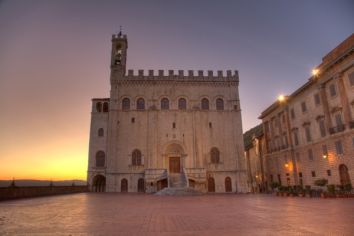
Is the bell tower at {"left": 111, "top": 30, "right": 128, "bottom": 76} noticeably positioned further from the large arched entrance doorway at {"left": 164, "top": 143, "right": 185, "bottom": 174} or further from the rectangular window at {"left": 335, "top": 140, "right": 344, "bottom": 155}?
the rectangular window at {"left": 335, "top": 140, "right": 344, "bottom": 155}

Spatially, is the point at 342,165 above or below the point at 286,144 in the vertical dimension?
below

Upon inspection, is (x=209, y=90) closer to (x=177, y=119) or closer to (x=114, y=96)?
(x=177, y=119)

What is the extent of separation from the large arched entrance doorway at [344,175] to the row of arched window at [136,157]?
14969 mm

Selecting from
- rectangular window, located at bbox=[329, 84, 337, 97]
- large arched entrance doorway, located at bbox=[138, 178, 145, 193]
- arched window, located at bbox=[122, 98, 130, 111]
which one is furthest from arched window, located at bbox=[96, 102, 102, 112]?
rectangular window, located at bbox=[329, 84, 337, 97]

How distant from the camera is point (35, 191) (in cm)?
2250

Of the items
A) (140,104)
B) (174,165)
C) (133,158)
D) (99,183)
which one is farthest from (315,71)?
(99,183)

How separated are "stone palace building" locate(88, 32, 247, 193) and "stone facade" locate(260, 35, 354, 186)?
5.64m

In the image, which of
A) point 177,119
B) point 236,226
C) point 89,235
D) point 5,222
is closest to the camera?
point 89,235

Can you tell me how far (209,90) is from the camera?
36531 mm

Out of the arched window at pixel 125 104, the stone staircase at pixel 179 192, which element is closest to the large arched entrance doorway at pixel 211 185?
the stone staircase at pixel 179 192

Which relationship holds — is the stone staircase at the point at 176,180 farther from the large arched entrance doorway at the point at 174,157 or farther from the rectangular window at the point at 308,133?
the rectangular window at the point at 308,133

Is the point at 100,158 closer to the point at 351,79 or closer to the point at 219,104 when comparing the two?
the point at 219,104

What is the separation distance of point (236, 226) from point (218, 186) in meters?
27.7

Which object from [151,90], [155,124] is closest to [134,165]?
[155,124]
